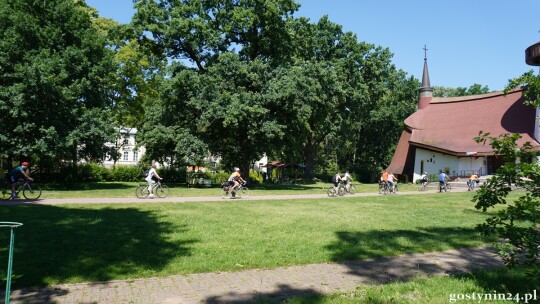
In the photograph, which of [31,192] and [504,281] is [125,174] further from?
[504,281]

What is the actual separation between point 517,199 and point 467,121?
152 ft

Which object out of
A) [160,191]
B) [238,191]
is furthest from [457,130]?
[160,191]

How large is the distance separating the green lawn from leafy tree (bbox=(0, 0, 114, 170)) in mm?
10818

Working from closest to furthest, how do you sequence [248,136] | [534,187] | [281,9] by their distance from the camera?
[534,187]
[248,136]
[281,9]

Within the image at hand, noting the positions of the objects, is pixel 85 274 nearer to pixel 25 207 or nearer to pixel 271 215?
pixel 271 215

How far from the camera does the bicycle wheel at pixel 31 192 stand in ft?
58.9

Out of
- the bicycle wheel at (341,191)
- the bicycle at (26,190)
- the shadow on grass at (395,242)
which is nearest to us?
the shadow on grass at (395,242)

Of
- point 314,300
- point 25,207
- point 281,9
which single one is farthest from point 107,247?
point 281,9

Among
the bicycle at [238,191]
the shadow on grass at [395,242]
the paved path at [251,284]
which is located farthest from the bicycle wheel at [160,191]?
the paved path at [251,284]

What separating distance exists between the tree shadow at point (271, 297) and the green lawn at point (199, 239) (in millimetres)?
1286

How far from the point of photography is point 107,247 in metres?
8.03

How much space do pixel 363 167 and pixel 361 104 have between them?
1620 cm

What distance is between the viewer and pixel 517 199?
517 cm

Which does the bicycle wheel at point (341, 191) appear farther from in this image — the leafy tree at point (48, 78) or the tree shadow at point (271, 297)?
the tree shadow at point (271, 297)
